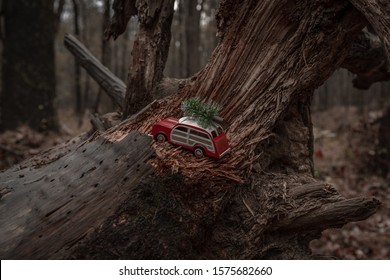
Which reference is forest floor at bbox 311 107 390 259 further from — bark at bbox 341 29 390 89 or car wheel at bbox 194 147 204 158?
car wheel at bbox 194 147 204 158

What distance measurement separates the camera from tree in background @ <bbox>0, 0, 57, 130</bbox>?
309 inches

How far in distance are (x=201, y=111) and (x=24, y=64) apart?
651 cm

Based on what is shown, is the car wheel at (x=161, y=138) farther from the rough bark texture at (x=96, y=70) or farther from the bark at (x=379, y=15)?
the bark at (x=379, y=15)

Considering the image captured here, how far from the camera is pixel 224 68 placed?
3008mm

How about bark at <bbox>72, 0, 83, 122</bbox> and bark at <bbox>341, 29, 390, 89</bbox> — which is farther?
bark at <bbox>72, 0, 83, 122</bbox>

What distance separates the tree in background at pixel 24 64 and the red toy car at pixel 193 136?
5.87 m

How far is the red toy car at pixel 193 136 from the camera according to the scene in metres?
2.60

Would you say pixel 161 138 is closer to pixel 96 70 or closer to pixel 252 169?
pixel 252 169

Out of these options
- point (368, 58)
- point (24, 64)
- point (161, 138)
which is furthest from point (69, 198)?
point (24, 64)

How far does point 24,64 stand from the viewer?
7852mm

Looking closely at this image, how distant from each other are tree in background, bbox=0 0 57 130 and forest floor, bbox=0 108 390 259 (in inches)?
17.7

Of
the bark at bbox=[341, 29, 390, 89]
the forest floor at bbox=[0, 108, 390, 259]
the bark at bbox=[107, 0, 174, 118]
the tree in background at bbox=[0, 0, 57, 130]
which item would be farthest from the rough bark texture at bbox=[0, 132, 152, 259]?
the tree in background at bbox=[0, 0, 57, 130]

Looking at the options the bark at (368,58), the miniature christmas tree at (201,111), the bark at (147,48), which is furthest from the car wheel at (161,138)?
the bark at (368,58)

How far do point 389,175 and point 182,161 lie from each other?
23.8ft
